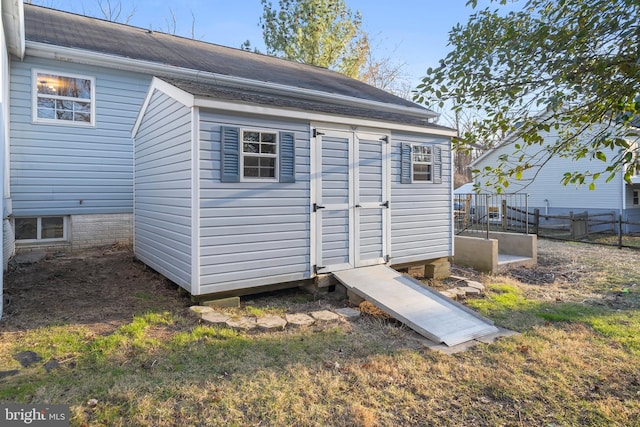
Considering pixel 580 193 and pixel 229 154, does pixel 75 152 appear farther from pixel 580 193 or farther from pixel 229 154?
pixel 580 193

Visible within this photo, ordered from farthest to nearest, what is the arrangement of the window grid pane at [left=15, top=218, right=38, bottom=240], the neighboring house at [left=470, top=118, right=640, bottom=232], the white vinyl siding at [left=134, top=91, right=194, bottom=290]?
the neighboring house at [left=470, top=118, right=640, bottom=232]
the window grid pane at [left=15, top=218, right=38, bottom=240]
the white vinyl siding at [left=134, top=91, right=194, bottom=290]

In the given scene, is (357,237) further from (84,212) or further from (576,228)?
(576,228)

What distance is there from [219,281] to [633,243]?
14608 mm

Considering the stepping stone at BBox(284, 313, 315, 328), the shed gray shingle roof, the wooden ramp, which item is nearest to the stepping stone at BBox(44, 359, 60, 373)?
the stepping stone at BBox(284, 313, 315, 328)

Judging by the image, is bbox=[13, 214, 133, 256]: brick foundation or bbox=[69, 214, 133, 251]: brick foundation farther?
bbox=[69, 214, 133, 251]: brick foundation

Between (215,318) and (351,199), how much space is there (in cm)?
278

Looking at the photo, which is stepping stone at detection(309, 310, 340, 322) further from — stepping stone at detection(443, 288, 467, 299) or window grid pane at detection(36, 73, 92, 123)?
window grid pane at detection(36, 73, 92, 123)

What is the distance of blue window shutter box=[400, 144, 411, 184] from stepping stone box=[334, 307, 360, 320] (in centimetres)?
265

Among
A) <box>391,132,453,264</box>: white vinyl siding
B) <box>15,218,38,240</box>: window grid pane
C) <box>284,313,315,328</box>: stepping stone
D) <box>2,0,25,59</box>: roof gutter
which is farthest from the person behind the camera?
<box>15,218,38,240</box>: window grid pane

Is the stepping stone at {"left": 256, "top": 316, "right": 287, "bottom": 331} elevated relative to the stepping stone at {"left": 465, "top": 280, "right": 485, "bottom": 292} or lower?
lower

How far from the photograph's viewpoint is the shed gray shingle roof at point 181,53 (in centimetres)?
898

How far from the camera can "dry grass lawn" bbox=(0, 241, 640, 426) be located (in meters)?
2.87

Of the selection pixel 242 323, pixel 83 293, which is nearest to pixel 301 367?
pixel 242 323

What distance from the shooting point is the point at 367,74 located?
78.1 ft
